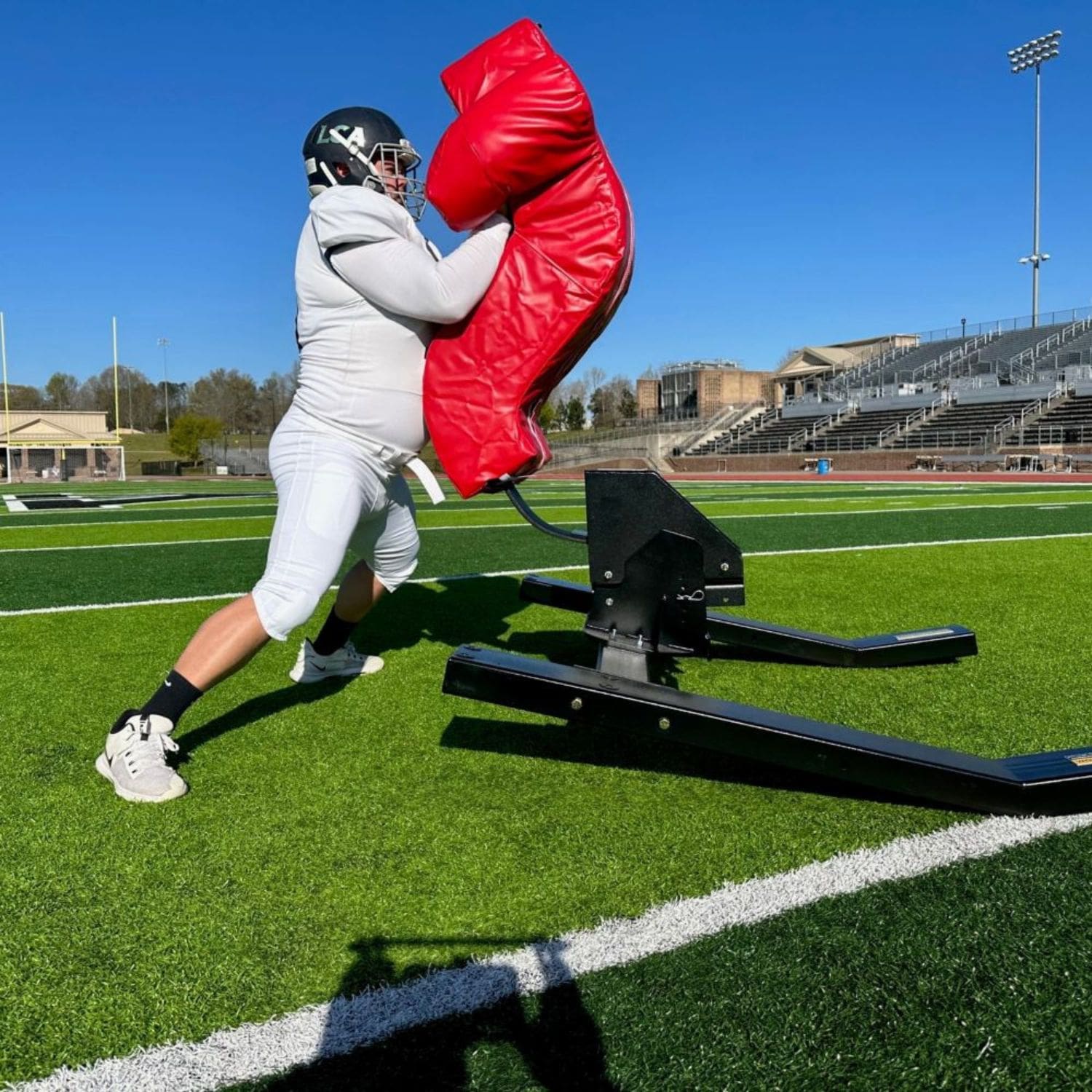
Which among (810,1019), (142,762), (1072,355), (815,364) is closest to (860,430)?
(1072,355)

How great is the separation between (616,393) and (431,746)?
10925cm

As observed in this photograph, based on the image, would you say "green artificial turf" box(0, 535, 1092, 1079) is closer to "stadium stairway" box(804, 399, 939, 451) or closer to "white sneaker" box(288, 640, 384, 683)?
"white sneaker" box(288, 640, 384, 683)

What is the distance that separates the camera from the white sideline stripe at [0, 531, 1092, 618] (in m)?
5.45

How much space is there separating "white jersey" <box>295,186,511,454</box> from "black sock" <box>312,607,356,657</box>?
1047 mm

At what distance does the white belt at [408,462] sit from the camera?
290cm

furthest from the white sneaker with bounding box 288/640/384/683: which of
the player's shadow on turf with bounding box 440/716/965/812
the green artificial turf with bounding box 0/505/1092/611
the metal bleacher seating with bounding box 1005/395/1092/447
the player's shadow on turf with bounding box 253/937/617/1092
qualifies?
the metal bleacher seating with bounding box 1005/395/1092/447

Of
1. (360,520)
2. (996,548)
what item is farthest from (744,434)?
(360,520)

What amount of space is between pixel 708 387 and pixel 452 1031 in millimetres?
72989

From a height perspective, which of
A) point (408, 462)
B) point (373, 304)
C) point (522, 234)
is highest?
point (522, 234)

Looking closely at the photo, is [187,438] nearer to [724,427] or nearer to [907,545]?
[724,427]

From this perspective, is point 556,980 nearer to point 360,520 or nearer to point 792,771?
point 792,771

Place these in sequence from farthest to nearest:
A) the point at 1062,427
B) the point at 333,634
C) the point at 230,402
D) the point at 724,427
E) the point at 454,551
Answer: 1. the point at 230,402
2. the point at 724,427
3. the point at 1062,427
4. the point at 454,551
5. the point at 333,634

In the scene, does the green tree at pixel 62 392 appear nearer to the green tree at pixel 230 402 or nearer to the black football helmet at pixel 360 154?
the green tree at pixel 230 402

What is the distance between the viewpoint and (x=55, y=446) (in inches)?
1844
